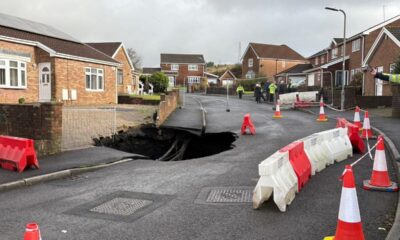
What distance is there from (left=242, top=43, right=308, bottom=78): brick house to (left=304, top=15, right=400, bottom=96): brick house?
20.2m

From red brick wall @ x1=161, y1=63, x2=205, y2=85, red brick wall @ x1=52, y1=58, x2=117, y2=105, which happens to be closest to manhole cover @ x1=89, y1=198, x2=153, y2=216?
red brick wall @ x1=52, y1=58, x2=117, y2=105

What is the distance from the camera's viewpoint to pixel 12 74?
883 inches

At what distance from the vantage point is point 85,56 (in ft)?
90.9

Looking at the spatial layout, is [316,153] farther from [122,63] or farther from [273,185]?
[122,63]

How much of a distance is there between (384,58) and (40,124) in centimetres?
2492

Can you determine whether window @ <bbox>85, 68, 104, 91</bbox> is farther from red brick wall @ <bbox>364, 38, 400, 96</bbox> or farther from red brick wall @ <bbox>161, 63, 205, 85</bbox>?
red brick wall @ <bbox>161, 63, 205, 85</bbox>

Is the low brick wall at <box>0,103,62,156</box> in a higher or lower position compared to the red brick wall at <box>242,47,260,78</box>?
lower

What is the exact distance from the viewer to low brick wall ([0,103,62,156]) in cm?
1085

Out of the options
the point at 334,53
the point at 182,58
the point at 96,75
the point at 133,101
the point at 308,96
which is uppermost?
the point at 182,58

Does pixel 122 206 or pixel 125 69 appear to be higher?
pixel 125 69

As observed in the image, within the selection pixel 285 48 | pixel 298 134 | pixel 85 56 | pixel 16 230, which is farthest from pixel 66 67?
pixel 285 48

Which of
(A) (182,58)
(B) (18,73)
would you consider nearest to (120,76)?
(B) (18,73)

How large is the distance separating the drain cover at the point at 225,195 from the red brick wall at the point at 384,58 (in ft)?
74.1

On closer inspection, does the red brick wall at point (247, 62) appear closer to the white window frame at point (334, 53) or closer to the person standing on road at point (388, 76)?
the white window frame at point (334, 53)
